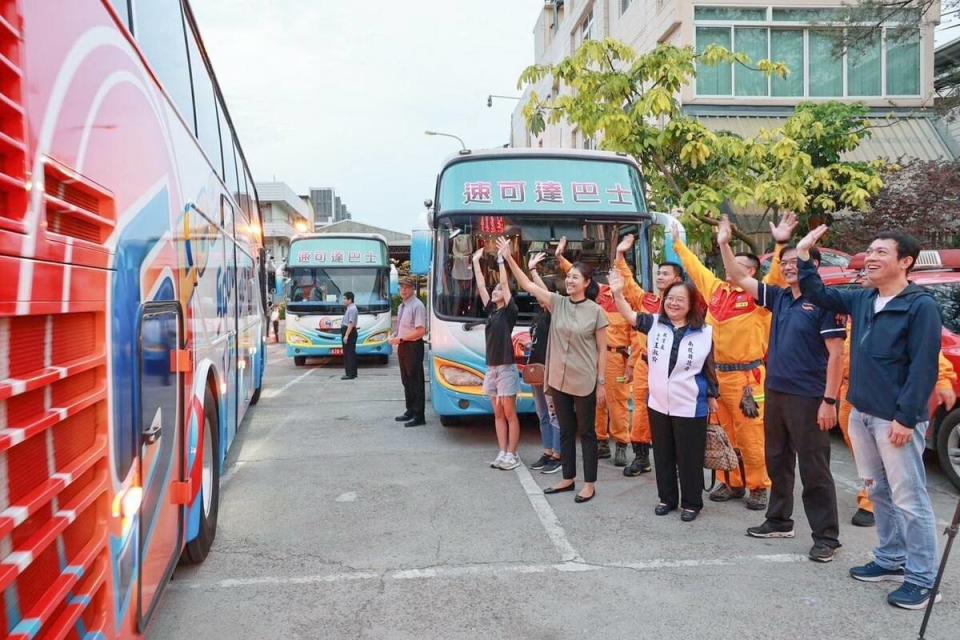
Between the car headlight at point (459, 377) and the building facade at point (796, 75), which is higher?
the building facade at point (796, 75)

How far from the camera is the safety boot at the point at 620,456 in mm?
6523

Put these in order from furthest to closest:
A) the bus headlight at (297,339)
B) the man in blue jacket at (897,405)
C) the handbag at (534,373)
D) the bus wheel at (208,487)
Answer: the bus headlight at (297,339) → the handbag at (534,373) → the bus wheel at (208,487) → the man in blue jacket at (897,405)

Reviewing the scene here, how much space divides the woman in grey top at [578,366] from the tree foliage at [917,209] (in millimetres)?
8651

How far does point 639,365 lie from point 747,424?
1.04 meters

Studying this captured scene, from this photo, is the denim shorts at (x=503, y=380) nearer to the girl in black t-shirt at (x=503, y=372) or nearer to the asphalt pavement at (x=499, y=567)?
the girl in black t-shirt at (x=503, y=372)

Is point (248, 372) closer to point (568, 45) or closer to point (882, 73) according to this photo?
point (882, 73)

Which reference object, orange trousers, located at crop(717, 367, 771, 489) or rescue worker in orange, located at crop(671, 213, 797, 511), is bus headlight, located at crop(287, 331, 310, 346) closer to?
rescue worker in orange, located at crop(671, 213, 797, 511)

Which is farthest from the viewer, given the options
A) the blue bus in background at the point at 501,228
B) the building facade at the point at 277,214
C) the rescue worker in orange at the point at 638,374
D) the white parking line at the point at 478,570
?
the building facade at the point at 277,214

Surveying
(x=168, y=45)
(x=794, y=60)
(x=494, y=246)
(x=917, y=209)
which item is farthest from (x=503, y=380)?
(x=794, y=60)

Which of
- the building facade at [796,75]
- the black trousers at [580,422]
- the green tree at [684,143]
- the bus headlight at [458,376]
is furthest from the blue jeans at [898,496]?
the building facade at [796,75]

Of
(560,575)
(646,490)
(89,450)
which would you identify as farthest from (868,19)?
(89,450)

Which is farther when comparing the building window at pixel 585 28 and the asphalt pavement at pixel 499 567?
the building window at pixel 585 28

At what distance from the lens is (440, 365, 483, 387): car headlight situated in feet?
23.6

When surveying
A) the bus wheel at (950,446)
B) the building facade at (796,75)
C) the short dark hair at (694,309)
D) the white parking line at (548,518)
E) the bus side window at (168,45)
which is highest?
the building facade at (796,75)
